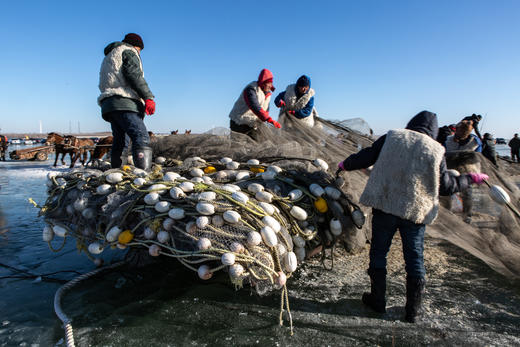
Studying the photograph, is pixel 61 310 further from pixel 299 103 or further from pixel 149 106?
pixel 299 103

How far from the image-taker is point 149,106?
12.6ft

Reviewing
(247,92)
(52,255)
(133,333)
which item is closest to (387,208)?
(133,333)

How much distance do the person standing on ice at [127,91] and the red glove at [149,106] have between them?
0.14ft

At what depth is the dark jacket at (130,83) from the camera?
3543mm

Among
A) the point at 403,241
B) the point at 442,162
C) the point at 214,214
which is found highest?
the point at 442,162

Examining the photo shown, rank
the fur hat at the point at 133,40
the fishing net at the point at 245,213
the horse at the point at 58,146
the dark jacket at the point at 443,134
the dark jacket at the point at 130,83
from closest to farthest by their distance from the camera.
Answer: the fishing net at the point at 245,213 → the dark jacket at the point at 130,83 → the fur hat at the point at 133,40 → the dark jacket at the point at 443,134 → the horse at the point at 58,146

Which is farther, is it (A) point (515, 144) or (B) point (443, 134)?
(A) point (515, 144)

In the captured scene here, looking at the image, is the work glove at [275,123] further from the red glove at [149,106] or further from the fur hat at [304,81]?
the red glove at [149,106]

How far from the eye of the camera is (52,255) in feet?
12.5

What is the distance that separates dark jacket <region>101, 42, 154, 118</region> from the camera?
3.54 metres

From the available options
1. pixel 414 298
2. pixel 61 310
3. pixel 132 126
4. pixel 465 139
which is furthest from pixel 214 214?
pixel 465 139

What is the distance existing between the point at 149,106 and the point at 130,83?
35 cm

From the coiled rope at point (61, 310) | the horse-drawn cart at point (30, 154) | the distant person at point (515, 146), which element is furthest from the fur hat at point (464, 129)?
the horse-drawn cart at point (30, 154)

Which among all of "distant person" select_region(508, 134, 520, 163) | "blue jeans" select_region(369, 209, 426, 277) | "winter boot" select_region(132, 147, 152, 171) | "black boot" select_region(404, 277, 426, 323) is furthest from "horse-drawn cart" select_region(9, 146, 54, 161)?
"distant person" select_region(508, 134, 520, 163)
